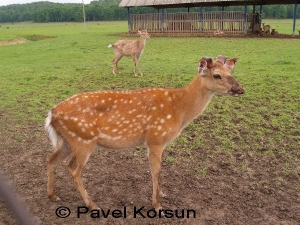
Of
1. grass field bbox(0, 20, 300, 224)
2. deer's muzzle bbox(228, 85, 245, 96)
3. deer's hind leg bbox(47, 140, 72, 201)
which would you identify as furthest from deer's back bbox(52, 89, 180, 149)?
grass field bbox(0, 20, 300, 224)

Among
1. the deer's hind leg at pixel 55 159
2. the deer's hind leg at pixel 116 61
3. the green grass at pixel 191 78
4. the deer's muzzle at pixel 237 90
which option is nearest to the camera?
the deer's muzzle at pixel 237 90

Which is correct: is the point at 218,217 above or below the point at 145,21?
below

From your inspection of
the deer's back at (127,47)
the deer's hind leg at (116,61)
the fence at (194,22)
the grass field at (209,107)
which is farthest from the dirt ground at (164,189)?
the fence at (194,22)

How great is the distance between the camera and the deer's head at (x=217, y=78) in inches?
161

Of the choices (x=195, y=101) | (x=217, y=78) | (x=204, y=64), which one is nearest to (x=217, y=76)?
(x=217, y=78)

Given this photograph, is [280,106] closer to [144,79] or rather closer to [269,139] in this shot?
[269,139]

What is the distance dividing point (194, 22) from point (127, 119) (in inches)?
970

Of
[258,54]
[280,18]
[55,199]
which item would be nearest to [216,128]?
[55,199]

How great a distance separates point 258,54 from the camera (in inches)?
633

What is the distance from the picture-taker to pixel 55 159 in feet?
13.9

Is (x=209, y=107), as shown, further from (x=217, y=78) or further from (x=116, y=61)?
(x=116, y=61)

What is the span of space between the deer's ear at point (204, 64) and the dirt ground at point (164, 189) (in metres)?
1.60

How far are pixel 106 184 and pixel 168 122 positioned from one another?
4.40ft

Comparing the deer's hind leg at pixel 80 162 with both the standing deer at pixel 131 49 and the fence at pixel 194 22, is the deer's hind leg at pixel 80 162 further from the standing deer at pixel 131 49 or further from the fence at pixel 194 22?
the fence at pixel 194 22
